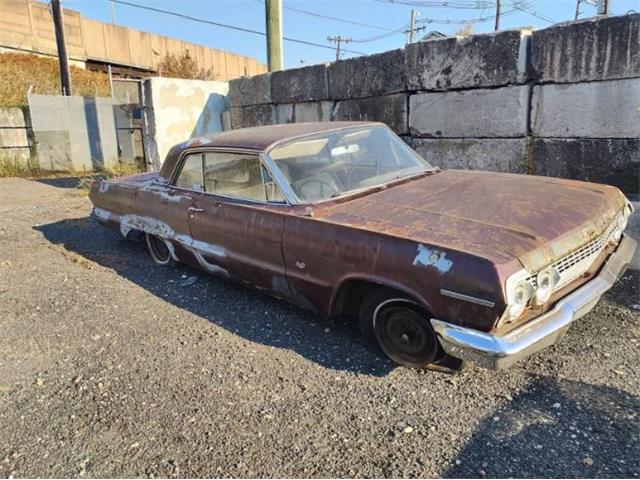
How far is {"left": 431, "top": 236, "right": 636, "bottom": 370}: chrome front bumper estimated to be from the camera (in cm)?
237

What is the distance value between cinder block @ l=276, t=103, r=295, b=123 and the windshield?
12.9ft

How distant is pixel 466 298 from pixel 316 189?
145 cm

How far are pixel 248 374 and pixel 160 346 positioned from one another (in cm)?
79

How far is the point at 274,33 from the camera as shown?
29.2 feet

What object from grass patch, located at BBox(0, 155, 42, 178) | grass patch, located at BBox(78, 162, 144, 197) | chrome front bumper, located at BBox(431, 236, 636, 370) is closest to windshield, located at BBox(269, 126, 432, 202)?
chrome front bumper, located at BBox(431, 236, 636, 370)

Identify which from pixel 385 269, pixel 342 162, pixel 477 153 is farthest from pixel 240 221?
pixel 477 153

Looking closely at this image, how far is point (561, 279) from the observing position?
266 cm

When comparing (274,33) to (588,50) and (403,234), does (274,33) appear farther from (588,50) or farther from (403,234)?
(403,234)

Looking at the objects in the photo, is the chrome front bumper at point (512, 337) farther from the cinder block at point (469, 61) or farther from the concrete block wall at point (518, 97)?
the cinder block at point (469, 61)

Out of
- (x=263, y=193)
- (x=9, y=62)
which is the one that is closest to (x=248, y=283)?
(x=263, y=193)

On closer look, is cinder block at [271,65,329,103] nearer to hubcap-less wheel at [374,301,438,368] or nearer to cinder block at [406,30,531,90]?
cinder block at [406,30,531,90]

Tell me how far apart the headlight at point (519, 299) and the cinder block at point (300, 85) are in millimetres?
5382

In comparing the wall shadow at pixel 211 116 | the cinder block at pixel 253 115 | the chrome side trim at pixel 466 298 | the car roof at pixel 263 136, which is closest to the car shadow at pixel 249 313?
the chrome side trim at pixel 466 298

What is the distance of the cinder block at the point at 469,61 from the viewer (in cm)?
512
